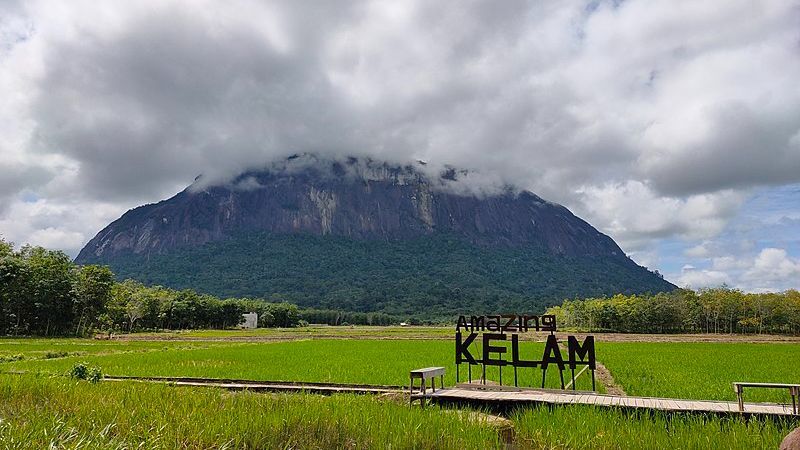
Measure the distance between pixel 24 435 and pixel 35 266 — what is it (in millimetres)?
62944

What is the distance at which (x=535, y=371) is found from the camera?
2019 centimetres

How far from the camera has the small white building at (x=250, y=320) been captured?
105 metres

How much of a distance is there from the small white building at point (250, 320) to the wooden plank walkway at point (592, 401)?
325ft

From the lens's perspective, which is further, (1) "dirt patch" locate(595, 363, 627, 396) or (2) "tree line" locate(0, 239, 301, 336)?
(2) "tree line" locate(0, 239, 301, 336)

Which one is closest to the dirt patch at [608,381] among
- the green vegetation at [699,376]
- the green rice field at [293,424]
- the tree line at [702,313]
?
the green vegetation at [699,376]

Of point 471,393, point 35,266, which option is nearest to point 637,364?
point 471,393

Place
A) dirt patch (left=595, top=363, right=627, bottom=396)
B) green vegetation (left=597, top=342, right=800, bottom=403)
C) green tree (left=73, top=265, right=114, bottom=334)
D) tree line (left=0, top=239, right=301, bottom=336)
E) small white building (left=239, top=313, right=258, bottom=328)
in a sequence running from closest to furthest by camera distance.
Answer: green vegetation (left=597, top=342, right=800, bottom=403)
dirt patch (left=595, top=363, right=627, bottom=396)
tree line (left=0, top=239, right=301, bottom=336)
green tree (left=73, top=265, right=114, bottom=334)
small white building (left=239, top=313, right=258, bottom=328)

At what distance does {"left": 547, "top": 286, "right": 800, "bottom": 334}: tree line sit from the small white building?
66101 mm

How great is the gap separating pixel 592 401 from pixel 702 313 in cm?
9214

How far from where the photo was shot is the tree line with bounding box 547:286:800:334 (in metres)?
81.8

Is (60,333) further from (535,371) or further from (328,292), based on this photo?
A: (328,292)

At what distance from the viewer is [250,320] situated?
4171 inches

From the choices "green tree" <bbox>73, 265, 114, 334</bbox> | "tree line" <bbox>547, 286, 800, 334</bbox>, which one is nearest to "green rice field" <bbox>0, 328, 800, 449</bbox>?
"green tree" <bbox>73, 265, 114, 334</bbox>

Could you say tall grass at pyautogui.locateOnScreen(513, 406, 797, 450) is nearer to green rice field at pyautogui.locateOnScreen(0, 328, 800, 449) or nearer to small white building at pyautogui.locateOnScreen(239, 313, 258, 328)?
green rice field at pyautogui.locateOnScreen(0, 328, 800, 449)
